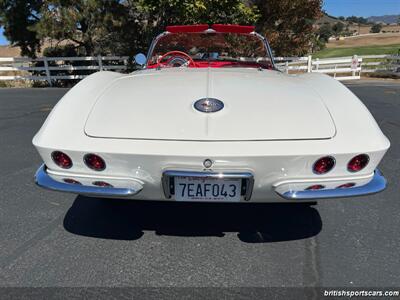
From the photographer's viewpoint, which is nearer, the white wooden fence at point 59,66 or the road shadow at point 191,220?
the road shadow at point 191,220

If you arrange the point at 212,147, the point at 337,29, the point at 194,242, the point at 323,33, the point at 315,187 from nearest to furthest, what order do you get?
the point at 212,147, the point at 315,187, the point at 194,242, the point at 323,33, the point at 337,29

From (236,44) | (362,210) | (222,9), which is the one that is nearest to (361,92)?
(222,9)

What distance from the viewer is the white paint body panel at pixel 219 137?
5.98 feet

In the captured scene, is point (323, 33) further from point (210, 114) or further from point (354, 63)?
point (210, 114)

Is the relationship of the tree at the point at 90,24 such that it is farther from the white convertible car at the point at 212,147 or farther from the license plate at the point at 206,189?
the license plate at the point at 206,189

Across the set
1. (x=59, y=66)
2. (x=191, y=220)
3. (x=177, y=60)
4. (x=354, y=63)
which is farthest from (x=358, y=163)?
(x=59, y=66)

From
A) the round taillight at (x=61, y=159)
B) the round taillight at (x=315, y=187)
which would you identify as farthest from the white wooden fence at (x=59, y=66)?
the round taillight at (x=315, y=187)

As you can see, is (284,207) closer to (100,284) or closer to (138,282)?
(138,282)

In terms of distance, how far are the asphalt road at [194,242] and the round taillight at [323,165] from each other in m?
0.64

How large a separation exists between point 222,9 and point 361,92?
17.6ft

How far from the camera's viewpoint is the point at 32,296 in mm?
1835

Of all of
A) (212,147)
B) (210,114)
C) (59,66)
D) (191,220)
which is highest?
(210,114)

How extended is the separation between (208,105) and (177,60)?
66.7 inches

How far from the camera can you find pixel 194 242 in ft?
7.70
